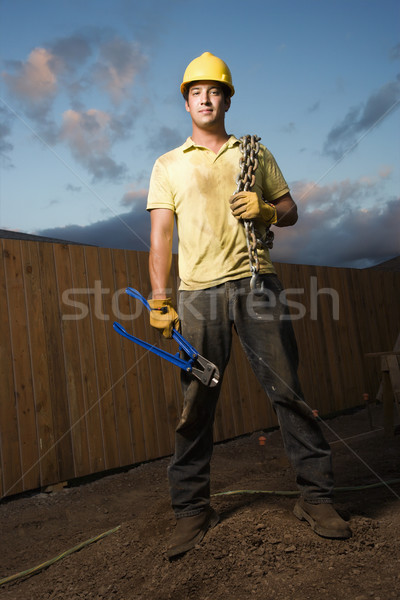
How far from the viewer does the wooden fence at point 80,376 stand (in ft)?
12.9

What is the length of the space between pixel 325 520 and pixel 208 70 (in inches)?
84.5

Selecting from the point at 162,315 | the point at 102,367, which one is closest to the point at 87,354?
the point at 102,367

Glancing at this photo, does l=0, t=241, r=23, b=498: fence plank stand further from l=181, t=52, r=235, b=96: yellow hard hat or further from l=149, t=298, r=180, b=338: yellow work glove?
l=181, t=52, r=235, b=96: yellow hard hat

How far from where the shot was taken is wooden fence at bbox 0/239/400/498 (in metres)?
3.92

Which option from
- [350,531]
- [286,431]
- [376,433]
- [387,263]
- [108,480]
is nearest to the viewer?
[350,531]

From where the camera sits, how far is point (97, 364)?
4391mm

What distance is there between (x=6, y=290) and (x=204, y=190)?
2377 millimetres

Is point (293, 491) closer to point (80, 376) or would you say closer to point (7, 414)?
point (80, 376)

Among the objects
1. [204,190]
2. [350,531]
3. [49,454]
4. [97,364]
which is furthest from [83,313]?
[350,531]

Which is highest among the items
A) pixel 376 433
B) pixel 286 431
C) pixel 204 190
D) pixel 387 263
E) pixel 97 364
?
pixel 387 263

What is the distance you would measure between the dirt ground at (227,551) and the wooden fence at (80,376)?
50 centimetres

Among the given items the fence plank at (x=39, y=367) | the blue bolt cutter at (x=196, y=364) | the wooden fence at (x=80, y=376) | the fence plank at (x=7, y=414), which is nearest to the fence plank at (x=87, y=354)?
the wooden fence at (x=80, y=376)

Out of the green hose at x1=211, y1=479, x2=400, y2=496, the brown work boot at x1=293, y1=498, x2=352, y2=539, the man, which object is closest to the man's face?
the man

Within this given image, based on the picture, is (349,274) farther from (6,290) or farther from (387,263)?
(387,263)
